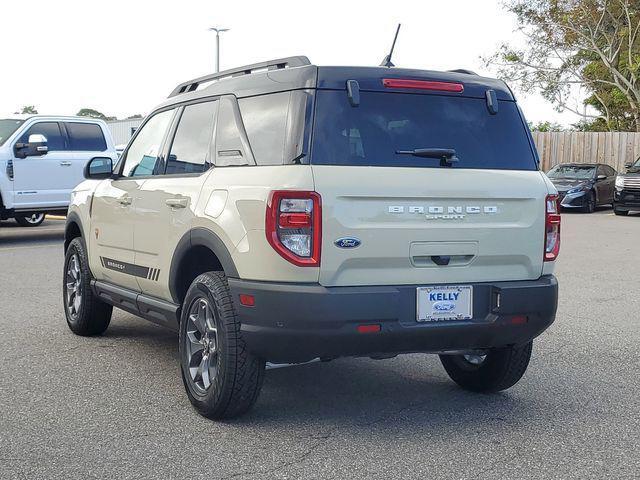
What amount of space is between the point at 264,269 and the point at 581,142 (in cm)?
2907

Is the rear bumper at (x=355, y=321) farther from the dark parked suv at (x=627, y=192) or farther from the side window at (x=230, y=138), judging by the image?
the dark parked suv at (x=627, y=192)

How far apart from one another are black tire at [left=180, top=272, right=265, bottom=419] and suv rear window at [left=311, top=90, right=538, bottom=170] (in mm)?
988

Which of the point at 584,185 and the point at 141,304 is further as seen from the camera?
the point at 584,185

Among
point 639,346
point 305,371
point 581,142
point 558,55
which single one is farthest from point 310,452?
point 558,55

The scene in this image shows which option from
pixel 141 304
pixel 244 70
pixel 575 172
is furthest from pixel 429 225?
pixel 575 172

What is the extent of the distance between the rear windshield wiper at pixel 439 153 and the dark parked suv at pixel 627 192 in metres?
19.7

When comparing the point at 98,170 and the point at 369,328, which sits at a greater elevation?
the point at 98,170

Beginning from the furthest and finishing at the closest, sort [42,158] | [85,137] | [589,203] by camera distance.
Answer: [589,203], [85,137], [42,158]

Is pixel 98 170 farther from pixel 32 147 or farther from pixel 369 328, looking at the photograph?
pixel 32 147

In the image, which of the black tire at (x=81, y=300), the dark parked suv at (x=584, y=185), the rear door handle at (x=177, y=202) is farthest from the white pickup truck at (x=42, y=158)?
the dark parked suv at (x=584, y=185)

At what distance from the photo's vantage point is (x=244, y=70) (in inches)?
226

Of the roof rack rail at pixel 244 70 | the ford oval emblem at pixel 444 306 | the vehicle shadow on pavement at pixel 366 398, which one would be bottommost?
the vehicle shadow on pavement at pixel 366 398

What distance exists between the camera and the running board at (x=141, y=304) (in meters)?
5.88

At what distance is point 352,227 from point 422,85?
1.00m
